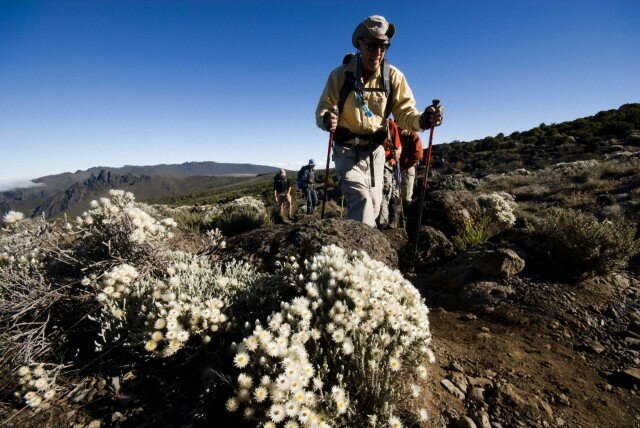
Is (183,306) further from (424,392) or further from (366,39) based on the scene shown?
(366,39)

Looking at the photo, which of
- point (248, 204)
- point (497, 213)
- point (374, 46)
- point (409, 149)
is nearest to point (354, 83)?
point (374, 46)

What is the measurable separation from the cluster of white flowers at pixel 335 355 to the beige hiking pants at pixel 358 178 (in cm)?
249

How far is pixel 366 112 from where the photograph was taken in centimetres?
465

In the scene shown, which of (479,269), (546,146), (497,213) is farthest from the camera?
(546,146)

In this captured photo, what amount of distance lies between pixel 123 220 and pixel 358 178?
3.14 meters

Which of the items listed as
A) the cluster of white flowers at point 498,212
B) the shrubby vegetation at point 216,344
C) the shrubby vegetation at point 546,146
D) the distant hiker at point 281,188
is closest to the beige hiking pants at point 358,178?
the shrubby vegetation at point 216,344

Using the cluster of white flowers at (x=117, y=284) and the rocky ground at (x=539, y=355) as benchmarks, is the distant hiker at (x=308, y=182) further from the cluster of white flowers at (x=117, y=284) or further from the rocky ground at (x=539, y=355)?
the cluster of white flowers at (x=117, y=284)

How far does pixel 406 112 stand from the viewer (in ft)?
15.6

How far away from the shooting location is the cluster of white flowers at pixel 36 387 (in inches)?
82.7

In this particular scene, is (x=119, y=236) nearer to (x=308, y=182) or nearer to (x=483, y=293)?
(x=483, y=293)

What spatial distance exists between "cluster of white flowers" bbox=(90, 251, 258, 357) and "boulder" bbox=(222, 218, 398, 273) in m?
A: 0.80

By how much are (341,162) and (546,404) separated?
362 centimetres

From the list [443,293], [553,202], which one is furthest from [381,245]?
[553,202]

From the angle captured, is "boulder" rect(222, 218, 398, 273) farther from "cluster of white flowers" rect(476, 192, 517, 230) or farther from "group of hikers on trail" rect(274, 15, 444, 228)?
"cluster of white flowers" rect(476, 192, 517, 230)
